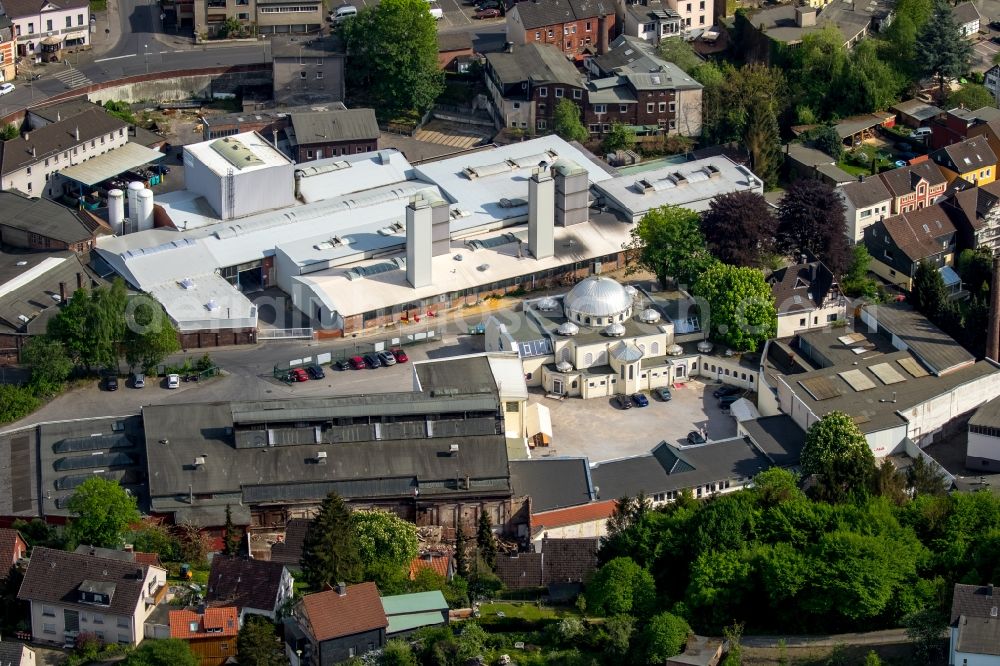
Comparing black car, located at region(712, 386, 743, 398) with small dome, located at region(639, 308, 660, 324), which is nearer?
black car, located at region(712, 386, 743, 398)

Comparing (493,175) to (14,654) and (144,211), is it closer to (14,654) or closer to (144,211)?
(144,211)

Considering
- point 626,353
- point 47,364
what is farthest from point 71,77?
point 626,353

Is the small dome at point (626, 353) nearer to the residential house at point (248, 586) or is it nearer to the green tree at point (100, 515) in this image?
the residential house at point (248, 586)

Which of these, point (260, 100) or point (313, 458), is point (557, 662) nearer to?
point (313, 458)

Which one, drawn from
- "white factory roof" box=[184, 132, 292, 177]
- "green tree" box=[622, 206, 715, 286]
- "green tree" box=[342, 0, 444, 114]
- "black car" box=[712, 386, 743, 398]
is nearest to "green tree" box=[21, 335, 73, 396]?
"white factory roof" box=[184, 132, 292, 177]

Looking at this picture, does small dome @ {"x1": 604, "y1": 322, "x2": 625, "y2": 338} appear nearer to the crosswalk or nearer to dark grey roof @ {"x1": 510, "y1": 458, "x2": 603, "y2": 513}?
dark grey roof @ {"x1": 510, "y1": 458, "x2": 603, "y2": 513}

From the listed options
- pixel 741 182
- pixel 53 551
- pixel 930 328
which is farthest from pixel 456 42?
pixel 53 551
